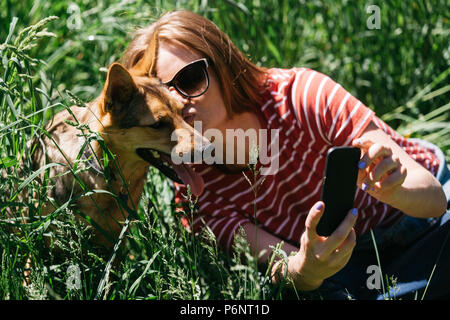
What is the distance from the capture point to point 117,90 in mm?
1905

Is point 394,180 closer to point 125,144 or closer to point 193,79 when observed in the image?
point 193,79

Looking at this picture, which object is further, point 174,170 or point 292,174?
point 292,174

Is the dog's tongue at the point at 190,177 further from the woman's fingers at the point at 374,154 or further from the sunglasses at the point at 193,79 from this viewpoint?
the woman's fingers at the point at 374,154

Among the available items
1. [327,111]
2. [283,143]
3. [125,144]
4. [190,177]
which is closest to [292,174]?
[283,143]

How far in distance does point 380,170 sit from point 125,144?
0.96 m

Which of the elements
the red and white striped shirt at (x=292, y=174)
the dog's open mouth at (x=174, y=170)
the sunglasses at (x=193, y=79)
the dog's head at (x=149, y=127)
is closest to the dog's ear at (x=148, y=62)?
the dog's head at (x=149, y=127)

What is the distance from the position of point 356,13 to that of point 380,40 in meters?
0.23

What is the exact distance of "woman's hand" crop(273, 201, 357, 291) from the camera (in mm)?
1574

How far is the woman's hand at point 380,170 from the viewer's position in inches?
61.4

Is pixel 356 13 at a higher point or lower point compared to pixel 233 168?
higher
